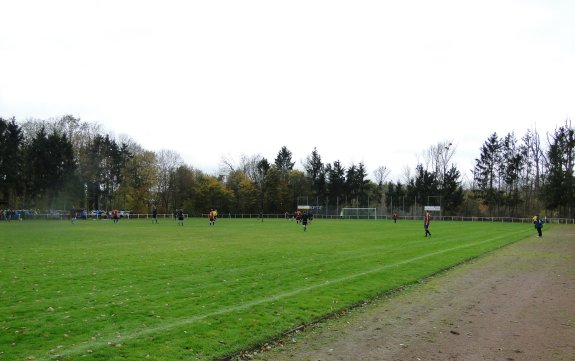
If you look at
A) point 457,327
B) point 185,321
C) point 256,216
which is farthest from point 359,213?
point 185,321

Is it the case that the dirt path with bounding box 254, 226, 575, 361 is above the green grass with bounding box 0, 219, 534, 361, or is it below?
below

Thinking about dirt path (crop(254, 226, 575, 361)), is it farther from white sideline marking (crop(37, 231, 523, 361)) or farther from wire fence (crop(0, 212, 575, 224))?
wire fence (crop(0, 212, 575, 224))

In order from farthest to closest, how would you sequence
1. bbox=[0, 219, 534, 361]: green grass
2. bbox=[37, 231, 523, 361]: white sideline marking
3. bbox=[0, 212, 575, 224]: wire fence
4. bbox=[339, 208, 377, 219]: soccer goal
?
bbox=[339, 208, 377, 219]: soccer goal, bbox=[0, 212, 575, 224]: wire fence, bbox=[0, 219, 534, 361]: green grass, bbox=[37, 231, 523, 361]: white sideline marking

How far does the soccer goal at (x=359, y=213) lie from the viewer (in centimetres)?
9240

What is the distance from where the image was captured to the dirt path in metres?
6.90

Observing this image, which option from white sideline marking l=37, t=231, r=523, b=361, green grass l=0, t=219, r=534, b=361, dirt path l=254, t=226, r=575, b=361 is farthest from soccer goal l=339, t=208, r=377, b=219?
white sideline marking l=37, t=231, r=523, b=361

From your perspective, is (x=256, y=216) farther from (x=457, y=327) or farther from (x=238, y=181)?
(x=457, y=327)

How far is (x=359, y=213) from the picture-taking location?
93.9m

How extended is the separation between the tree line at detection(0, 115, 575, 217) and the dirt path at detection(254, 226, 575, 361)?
70868 millimetres

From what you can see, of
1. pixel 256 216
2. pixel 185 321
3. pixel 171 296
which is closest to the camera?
pixel 185 321

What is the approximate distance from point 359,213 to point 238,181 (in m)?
28.9

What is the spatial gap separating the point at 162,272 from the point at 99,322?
18.3 feet

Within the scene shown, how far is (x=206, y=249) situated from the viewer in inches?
811

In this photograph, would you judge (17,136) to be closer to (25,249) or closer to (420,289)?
(25,249)
